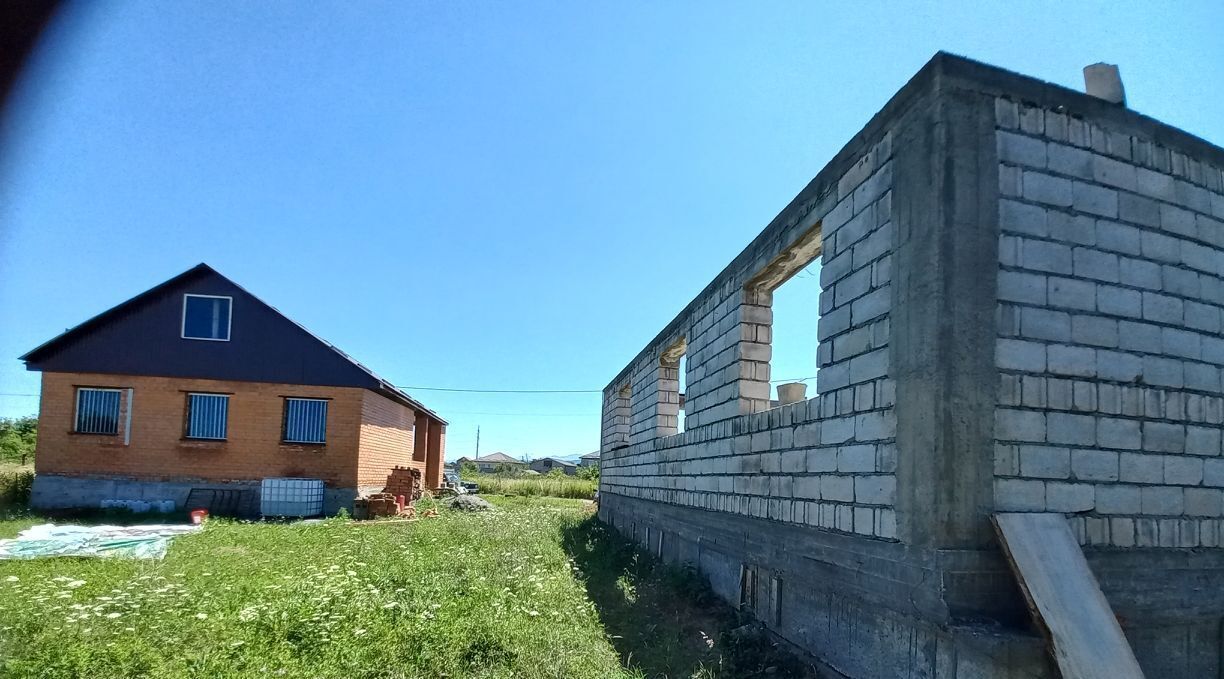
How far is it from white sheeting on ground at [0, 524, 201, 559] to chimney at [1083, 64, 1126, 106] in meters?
10.7

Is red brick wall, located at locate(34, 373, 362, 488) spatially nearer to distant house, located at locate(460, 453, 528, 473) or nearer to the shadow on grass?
the shadow on grass

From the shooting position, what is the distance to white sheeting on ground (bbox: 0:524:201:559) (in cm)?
916

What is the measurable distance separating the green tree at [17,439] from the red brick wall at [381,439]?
16.4m

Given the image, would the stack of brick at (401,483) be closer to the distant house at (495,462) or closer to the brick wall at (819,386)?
the brick wall at (819,386)

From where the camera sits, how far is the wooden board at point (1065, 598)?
320 centimetres

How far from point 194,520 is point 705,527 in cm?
1111

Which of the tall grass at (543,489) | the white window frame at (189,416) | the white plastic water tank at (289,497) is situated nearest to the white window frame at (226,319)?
the white window frame at (189,416)

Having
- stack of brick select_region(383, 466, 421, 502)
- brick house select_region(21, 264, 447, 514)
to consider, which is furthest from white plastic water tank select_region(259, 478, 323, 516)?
stack of brick select_region(383, 466, 421, 502)

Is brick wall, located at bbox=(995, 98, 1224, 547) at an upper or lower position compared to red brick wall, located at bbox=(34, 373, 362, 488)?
upper

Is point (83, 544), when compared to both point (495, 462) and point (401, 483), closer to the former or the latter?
point (401, 483)

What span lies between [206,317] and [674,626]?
578 inches

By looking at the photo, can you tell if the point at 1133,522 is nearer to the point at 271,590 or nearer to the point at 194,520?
the point at 271,590

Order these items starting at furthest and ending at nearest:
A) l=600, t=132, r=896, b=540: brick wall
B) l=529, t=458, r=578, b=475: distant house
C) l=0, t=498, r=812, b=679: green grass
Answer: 1. l=529, t=458, r=578, b=475: distant house
2. l=0, t=498, r=812, b=679: green grass
3. l=600, t=132, r=896, b=540: brick wall

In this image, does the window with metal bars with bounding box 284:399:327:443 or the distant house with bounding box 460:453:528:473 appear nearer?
the window with metal bars with bounding box 284:399:327:443
